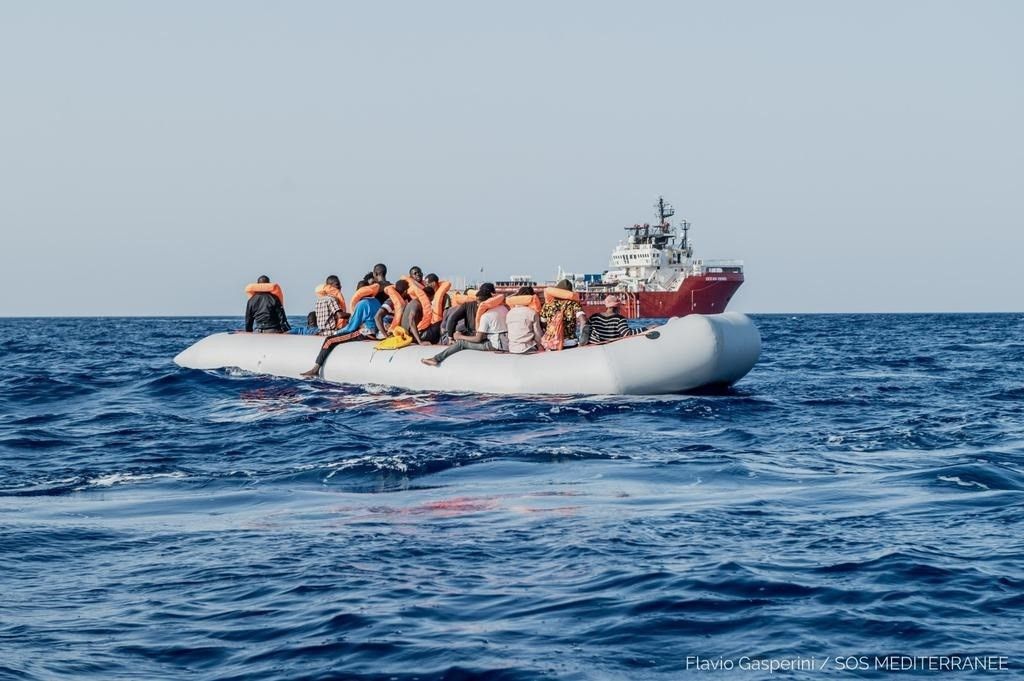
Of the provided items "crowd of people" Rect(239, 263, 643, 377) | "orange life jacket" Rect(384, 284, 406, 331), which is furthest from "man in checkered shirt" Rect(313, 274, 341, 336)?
"orange life jacket" Rect(384, 284, 406, 331)

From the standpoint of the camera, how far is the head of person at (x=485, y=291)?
19047 millimetres

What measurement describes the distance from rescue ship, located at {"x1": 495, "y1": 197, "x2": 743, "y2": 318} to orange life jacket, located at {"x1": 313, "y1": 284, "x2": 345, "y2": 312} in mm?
57682

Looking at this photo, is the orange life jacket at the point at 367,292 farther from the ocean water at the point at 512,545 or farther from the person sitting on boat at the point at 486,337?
the ocean water at the point at 512,545

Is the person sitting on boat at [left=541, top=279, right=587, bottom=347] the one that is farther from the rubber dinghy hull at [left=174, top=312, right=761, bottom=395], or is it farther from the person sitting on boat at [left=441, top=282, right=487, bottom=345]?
the person sitting on boat at [left=441, top=282, right=487, bottom=345]

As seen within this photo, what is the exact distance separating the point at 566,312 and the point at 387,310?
3.97m

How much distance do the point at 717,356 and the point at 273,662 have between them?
13.0 metres

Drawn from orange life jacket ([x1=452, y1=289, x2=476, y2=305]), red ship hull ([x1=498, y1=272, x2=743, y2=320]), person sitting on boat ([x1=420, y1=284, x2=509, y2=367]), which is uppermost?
red ship hull ([x1=498, y1=272, x2=743, y2=320])

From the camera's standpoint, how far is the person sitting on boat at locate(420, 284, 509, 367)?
772 inches

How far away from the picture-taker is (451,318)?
20.2 metres

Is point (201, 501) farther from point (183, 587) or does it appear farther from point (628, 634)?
point (628, 634)

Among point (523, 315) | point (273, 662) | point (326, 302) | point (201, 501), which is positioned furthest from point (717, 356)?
point (273, 662)

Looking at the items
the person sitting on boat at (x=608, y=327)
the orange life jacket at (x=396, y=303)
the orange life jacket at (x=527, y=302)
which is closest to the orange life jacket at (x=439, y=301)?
the orange life jacket at (x=396, y=303)

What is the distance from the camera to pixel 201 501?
10.6 meters

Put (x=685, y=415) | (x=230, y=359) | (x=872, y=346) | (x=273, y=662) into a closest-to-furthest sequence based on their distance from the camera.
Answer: (x=273, y=662) → (x=685, y=415) → (x=230, y=359) → (x=872, y=346)
